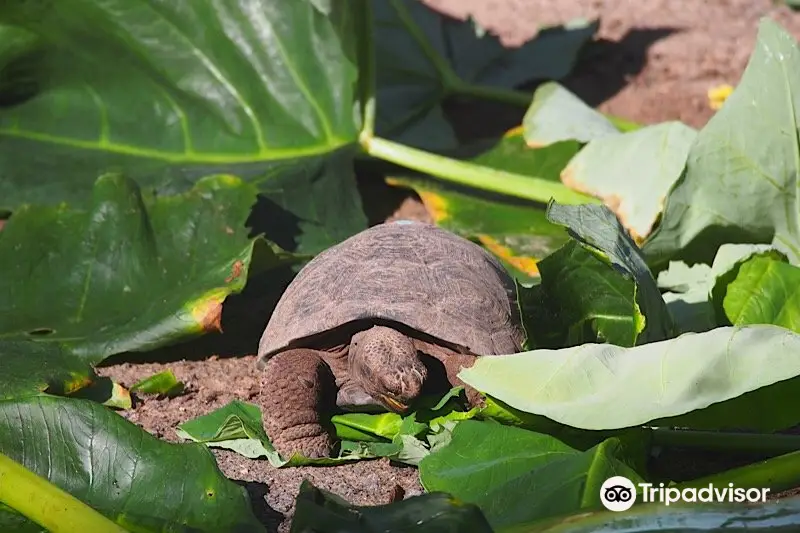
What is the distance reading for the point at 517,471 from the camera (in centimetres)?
193

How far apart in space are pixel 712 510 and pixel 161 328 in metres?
1.38

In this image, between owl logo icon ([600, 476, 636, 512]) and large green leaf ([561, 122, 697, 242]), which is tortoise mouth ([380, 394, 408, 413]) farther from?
large green leaf ([561, 122, 697, 242])

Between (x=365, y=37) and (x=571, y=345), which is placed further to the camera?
(x=365, y=37)

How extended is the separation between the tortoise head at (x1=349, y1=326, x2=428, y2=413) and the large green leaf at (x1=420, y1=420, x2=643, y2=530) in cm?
19

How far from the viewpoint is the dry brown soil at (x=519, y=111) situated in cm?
212

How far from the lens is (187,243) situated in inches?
110

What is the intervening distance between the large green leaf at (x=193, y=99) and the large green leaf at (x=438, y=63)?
1.71 ft

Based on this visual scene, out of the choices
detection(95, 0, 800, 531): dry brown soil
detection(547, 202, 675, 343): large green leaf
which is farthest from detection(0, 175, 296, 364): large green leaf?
detection(547, 202, 675, 343): large green leaf

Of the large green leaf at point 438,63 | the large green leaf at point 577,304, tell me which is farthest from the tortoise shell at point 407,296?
the large green leaf at point 438,63

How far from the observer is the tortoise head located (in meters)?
2.21

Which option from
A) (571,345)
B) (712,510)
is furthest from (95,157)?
(712,510)

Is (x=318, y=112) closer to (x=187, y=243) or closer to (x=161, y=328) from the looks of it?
(x=187, y=243)

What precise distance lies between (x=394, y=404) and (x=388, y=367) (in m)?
0.08

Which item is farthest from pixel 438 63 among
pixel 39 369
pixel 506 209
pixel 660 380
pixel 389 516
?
pixel 389 516
